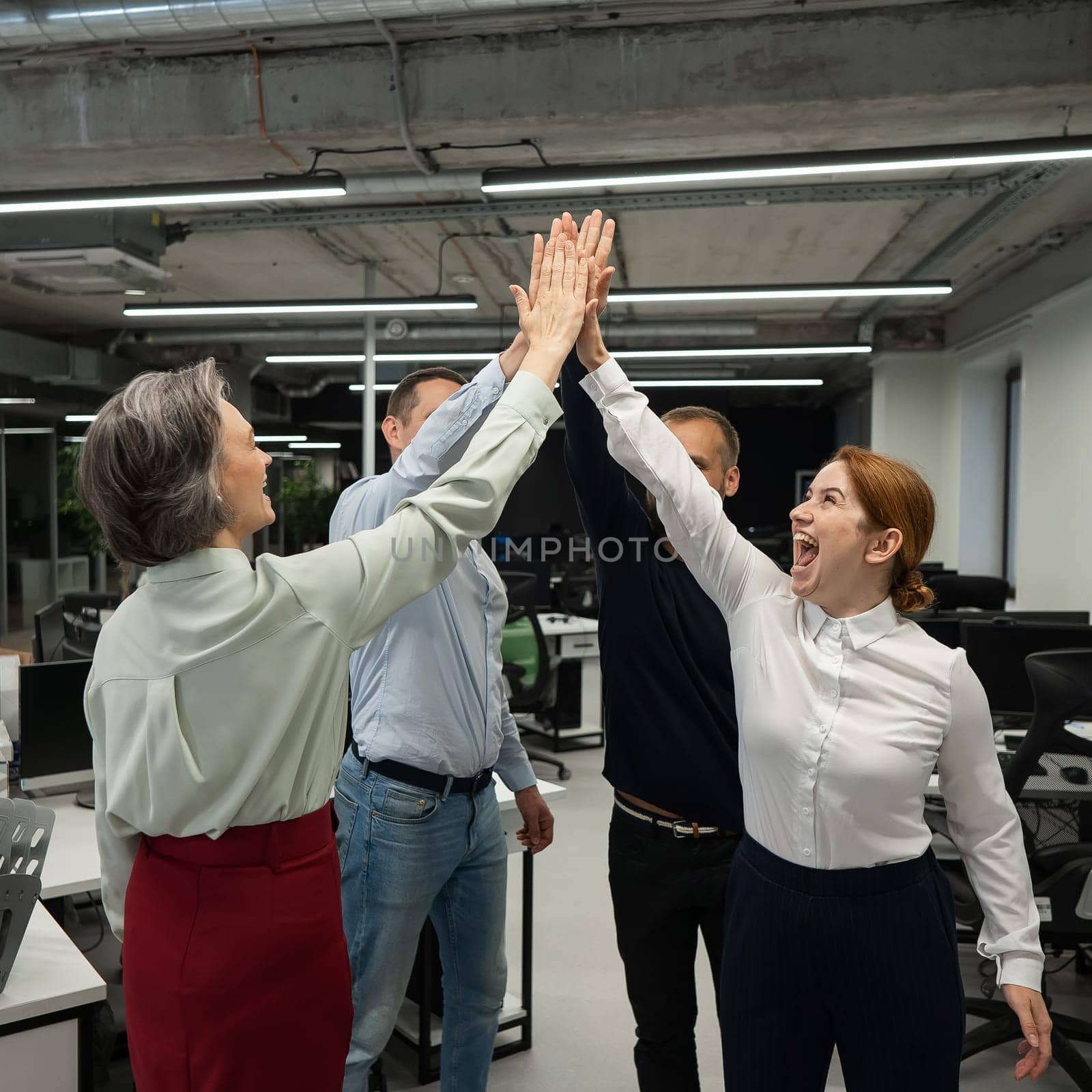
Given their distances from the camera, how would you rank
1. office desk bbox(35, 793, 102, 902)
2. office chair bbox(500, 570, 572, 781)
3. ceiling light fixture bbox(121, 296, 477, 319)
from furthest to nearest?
1. ceiling light fixture bbox(121, 296, 477, 319)
2. office chair bbox(500, 570, 572, 781)
3. office desk bbox(35, 793, 102, 902)

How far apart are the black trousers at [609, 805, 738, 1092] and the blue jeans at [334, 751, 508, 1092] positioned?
306 mm

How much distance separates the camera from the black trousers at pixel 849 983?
1.47 meters

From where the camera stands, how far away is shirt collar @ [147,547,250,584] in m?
1.25

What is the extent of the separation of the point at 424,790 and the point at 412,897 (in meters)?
0.21

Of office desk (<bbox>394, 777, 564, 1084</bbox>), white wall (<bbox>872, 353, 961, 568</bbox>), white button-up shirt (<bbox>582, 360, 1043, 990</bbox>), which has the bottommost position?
office desk (<bbox>394, 777, 564, 1084</bbox>)

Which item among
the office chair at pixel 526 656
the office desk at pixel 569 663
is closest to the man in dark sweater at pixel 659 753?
the office chair at pixel 526 656

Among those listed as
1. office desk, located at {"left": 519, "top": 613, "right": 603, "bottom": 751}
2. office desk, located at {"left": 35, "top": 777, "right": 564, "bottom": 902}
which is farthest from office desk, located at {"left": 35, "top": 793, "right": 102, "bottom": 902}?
office desk, located at {"left": 519, "top": 613, "right": 603, "bottom": 751}

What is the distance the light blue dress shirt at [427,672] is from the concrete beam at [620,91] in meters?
3.19

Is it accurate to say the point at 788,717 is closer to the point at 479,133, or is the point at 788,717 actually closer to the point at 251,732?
the point at 251,732

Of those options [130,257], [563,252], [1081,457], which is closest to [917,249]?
[1081,457]

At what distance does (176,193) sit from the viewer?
4.77 meters

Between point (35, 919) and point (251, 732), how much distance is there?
122 cm

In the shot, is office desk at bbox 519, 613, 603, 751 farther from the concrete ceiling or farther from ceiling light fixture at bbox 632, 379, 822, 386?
ceiling light fixture at bbox 632, 379, 822, 386

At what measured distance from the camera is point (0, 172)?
5.28m
